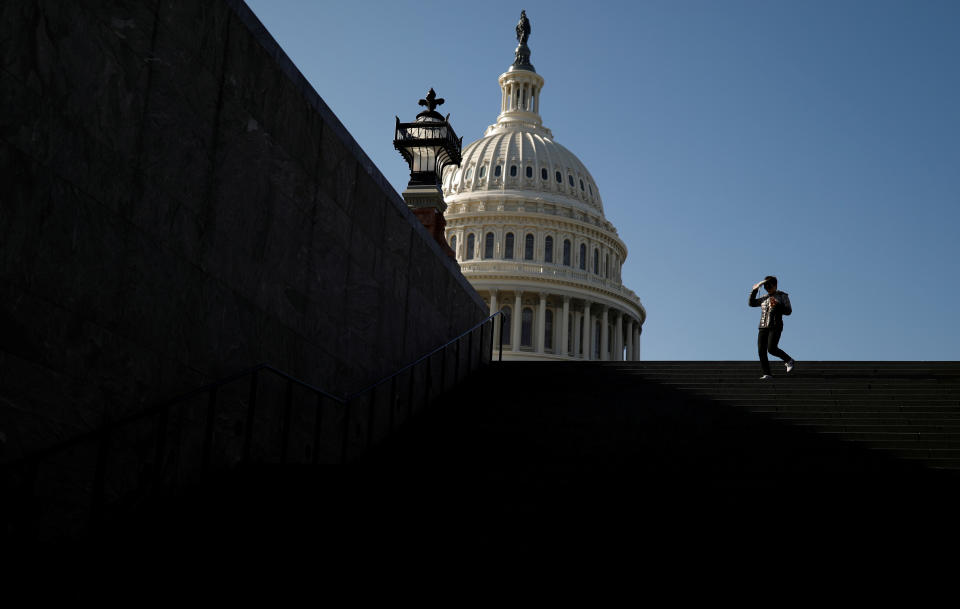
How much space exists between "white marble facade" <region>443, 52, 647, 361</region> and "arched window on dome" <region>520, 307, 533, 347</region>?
0.09m

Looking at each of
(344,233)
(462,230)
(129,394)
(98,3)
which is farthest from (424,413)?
(462,230)

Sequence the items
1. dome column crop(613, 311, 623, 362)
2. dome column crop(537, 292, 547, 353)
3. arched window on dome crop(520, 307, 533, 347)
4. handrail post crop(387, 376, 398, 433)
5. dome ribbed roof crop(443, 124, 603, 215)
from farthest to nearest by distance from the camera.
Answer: dome ribbed roof crop(443, 124, 603, 215)
dome column crop(613, 311, 623, 362)
arched window on dome crop(520, 307, 533, 347)
dome column crop(537, 292, 547, 353)
handrail post crop(387, 376, 398, 433)

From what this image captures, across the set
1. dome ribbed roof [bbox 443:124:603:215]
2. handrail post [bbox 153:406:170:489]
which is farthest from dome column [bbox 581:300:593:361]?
handrail post [bbox 153:406:170:489]

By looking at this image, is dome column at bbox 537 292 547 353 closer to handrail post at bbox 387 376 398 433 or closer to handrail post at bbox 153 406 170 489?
handrail post at bbox 387 376 398 433

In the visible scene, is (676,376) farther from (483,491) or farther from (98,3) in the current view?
(98,3)

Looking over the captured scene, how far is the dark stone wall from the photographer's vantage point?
6257 millimetres

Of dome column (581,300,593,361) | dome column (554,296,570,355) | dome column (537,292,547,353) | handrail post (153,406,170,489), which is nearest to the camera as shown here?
handrail post (153,406,170,489)

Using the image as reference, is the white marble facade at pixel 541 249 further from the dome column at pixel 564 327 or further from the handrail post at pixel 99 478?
the handrail post at pixel 99 478

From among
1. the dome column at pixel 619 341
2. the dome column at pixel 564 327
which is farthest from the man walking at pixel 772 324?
the dome column at pixel 619 341

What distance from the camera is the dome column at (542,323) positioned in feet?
276

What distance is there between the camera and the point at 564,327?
85.8 meters

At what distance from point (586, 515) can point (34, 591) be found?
440 cm

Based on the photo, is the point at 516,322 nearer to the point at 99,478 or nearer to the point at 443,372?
the point at 443,372

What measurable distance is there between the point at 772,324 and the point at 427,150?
373 inches
